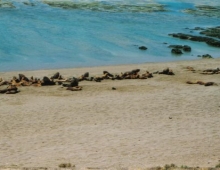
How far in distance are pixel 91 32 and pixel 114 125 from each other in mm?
25537

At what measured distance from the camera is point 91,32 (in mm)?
40938

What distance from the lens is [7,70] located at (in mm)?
26938

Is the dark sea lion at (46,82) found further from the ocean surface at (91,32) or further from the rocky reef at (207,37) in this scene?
the rocky reef at (207,37)

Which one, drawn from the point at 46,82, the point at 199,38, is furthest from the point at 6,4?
the point at 46,82

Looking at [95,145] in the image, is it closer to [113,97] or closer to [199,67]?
[113,97]

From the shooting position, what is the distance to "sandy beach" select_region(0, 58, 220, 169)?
504 inches

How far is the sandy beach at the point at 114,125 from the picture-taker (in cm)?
1280

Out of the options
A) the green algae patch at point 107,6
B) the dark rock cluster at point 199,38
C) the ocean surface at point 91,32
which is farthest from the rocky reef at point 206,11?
the dark rock cluster at point 199,38

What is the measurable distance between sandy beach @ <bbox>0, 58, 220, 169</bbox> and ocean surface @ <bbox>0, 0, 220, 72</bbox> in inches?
293


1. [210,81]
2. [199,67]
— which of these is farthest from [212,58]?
[210,81]

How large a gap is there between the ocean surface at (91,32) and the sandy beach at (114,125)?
7452mm

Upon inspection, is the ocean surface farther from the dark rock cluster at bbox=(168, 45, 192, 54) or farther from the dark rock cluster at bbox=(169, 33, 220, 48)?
the dark rock cluster at bbox=(169, 33, 220, 48)

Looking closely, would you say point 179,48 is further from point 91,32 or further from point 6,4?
point 6,4

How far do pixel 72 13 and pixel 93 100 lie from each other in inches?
1320
